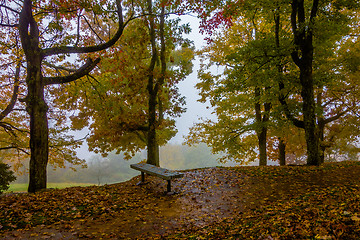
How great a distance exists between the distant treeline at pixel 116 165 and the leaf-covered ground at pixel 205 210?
31.3 meters

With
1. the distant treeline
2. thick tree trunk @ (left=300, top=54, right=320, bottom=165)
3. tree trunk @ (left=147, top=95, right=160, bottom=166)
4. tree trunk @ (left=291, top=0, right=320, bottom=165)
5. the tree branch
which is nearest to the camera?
the tree branch

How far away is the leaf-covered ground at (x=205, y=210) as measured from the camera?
3.60 metres

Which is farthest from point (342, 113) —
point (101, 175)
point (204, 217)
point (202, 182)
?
point (101, 175)

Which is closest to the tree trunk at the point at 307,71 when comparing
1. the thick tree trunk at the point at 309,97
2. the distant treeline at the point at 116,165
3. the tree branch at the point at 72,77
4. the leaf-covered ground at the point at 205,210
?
the thick tree trunk at the point at 309,97

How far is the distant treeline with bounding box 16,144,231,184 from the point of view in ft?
163

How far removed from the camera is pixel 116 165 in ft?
193

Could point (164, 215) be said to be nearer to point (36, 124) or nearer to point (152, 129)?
point (36, 124)

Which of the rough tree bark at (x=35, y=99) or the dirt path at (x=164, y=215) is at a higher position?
the rough tree bark at (x=35, y=99)

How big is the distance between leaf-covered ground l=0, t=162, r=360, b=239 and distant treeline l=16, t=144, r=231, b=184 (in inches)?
1232

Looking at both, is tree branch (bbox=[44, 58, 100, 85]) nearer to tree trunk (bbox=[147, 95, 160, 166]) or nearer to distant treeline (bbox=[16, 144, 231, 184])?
tree trunk (bbox=[147, 95, 160, 166])

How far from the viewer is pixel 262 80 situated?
376 inches

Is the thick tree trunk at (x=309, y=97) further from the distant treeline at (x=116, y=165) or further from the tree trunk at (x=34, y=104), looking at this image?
the distant treeline at (x=116, y=165)

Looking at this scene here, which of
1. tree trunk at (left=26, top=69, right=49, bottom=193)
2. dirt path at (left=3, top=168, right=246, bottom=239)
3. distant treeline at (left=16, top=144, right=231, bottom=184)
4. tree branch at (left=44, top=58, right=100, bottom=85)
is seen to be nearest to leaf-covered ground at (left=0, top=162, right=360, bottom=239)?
dirt path at (left=3, top=168, right=246, bottom=239)

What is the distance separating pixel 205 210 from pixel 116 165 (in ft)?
187
